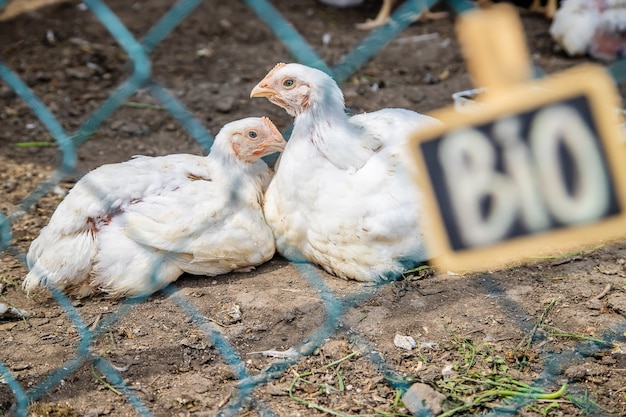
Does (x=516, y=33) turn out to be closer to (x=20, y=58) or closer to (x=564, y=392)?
(x=564, y=392)

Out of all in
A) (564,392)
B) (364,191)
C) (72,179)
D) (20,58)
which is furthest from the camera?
(20,58)

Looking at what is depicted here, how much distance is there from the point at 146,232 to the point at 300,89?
2.22 feet

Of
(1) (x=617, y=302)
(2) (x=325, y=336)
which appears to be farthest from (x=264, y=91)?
(1) (x=617, y=302)

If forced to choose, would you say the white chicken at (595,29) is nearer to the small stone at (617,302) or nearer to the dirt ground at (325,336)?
the dirt ground at (325,336)

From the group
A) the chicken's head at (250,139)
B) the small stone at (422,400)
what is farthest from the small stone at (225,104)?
the small stone at (422,400)

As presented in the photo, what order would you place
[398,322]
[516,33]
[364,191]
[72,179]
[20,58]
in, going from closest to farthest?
[516,33]
[398,322]
[364,191]
[72,179]
[20,58]

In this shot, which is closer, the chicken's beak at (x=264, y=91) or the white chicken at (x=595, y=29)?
the chicken's beak at (x=264, y=91)

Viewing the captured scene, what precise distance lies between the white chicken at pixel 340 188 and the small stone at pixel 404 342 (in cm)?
33

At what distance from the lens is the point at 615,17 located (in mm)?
4375

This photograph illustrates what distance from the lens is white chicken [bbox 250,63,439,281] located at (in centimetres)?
254

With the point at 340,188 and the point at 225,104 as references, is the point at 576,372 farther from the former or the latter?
the point at 225,104

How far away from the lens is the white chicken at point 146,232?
2.56 meters

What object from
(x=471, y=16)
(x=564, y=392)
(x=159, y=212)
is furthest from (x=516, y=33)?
(x=159, y=212)

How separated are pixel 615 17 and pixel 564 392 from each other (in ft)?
9.69
